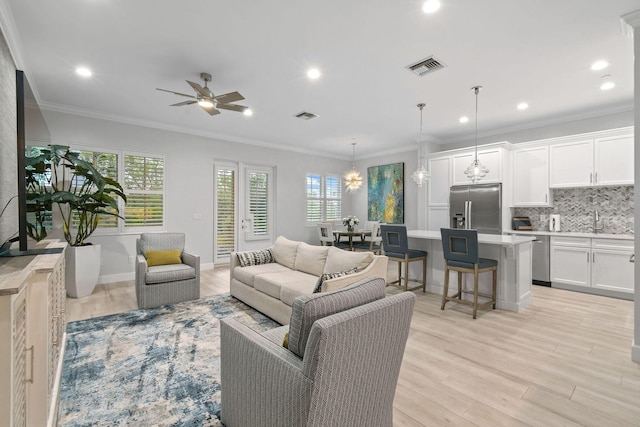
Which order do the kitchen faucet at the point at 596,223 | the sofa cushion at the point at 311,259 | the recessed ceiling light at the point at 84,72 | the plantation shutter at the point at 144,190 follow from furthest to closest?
the plantation shutter at the point at 144,190
the kitchen faucet at the point at 596,223
the sofa cushion at the point at 311,259
the recessed ceiling light at the point at 84,72

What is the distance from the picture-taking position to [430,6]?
2.38 m

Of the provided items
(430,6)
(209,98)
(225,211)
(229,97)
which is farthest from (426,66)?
(225,211)

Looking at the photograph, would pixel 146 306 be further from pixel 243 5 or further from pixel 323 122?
pixel 323 122

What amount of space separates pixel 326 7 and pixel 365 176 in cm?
628

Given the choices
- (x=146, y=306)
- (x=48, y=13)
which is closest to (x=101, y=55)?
(x=48, y=13)

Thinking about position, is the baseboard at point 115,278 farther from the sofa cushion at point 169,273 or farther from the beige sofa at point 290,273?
the beige sofa at point 290,273

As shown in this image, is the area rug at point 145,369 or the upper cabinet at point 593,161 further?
the upper cabinet at point 593,161

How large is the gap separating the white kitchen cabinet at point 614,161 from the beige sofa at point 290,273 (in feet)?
13.1

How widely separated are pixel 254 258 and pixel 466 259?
268cm

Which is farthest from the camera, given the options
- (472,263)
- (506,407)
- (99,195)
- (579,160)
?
(579,160)

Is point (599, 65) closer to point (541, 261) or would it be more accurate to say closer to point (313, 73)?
point (541, 261)

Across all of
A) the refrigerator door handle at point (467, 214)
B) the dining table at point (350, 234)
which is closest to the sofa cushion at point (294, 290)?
the dining table at point (350, 234)

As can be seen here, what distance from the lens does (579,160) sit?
486 centimetres

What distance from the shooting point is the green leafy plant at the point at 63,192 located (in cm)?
384
